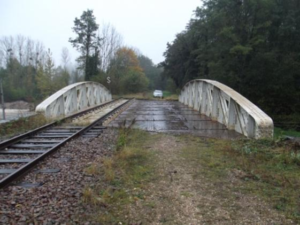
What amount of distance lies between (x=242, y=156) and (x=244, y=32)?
21922 mm

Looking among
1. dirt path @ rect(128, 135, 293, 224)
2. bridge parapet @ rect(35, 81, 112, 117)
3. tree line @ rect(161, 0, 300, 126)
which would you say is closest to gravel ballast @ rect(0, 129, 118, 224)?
dirt path @ rect(128, 135, 293, 224)

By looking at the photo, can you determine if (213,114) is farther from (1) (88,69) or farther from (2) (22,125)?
(1) (88,69)

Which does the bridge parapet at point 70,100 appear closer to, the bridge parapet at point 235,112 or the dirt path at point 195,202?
the bridge parapet at point 235,112

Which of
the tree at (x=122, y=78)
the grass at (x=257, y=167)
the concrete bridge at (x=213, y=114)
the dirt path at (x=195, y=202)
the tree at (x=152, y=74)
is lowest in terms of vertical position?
the dirt path at (x=195, y=202)

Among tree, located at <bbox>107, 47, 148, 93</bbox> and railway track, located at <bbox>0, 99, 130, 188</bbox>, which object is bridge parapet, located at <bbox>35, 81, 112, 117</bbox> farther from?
tree, located at <bbox>107, 47, 148, 93</bbox>

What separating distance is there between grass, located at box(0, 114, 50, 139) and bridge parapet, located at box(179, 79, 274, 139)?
6.42 meters

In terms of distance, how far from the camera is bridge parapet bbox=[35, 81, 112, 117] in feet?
35.2

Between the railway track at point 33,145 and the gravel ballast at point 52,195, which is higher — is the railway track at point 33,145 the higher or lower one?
the higher one

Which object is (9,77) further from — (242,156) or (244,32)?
(242,156)

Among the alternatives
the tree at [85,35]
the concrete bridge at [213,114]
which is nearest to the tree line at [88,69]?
the tree at [85,35]

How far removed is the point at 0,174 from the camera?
4461 millimetres

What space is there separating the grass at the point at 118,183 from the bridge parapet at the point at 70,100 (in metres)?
5.40

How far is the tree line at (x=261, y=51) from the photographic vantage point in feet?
78.7

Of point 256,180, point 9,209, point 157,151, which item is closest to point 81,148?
A: point 157,151
